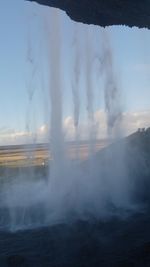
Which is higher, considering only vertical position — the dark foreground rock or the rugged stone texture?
the rugged stone texture

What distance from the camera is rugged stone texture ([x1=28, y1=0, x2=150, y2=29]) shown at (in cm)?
1820

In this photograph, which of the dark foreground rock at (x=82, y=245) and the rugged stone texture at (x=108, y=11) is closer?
the dark foreground rock at (x=82, y=245)

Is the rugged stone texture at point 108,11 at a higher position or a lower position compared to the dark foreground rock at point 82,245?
higher

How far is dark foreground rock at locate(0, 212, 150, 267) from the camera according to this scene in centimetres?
1764

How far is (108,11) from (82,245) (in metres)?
10.4

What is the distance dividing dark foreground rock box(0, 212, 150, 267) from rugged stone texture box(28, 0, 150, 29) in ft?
32.7

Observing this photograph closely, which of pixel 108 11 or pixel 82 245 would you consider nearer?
pixel 108 11

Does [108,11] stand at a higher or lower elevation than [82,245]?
higher

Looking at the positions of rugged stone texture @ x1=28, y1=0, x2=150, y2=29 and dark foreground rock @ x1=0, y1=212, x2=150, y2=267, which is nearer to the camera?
dark foreground rock @ x1=0, y1=212, x2=150, y2=267

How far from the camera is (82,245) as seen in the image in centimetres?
1992

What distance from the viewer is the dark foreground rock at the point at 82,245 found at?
57.9ft

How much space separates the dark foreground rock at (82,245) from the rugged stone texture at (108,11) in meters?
9.96

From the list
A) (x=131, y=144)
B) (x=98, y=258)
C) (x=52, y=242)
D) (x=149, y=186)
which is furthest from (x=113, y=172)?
(x=98, y=258)

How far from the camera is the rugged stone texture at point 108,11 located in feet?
59.7
